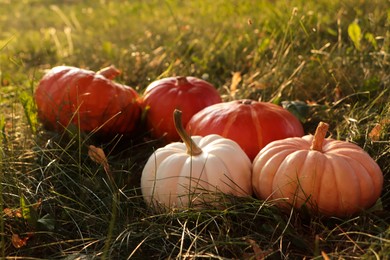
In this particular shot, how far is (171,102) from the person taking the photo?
3.04m

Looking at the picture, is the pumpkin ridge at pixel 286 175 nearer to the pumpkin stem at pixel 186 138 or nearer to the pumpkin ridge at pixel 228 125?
the pumpkin stem at pixel 186 138

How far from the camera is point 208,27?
508cm

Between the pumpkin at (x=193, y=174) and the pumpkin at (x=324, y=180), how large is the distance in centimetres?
11

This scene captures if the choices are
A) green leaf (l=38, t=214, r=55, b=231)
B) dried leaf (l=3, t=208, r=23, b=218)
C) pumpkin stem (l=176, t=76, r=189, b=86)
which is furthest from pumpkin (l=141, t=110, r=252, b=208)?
pumpkin stem (l=176, t=76, r=189, b=86)

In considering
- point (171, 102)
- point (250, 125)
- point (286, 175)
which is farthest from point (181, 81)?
point (286, 175)

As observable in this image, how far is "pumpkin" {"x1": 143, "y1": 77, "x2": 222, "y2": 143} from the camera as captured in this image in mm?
3039

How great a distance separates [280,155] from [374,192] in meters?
0.36

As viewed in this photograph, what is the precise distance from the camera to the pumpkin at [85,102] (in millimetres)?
2961

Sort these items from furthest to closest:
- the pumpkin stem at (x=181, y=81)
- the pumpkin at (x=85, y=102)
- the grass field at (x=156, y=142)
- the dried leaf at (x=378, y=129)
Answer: the pumpkin stem at (x=181, y=81) → the pumpkin at (x=85, y=102) → the dried leaf at (x=378, y=129) → the grass field at (x=156, y=142)

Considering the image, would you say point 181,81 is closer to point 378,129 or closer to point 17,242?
point 378,129

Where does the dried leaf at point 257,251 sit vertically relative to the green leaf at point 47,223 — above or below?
above

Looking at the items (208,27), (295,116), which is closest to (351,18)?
(208,27)

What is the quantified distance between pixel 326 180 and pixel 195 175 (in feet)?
1.57

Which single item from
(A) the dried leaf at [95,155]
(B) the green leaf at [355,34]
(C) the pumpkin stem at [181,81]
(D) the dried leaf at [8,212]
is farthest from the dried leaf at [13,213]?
(B) the green leaf at [355,34]
